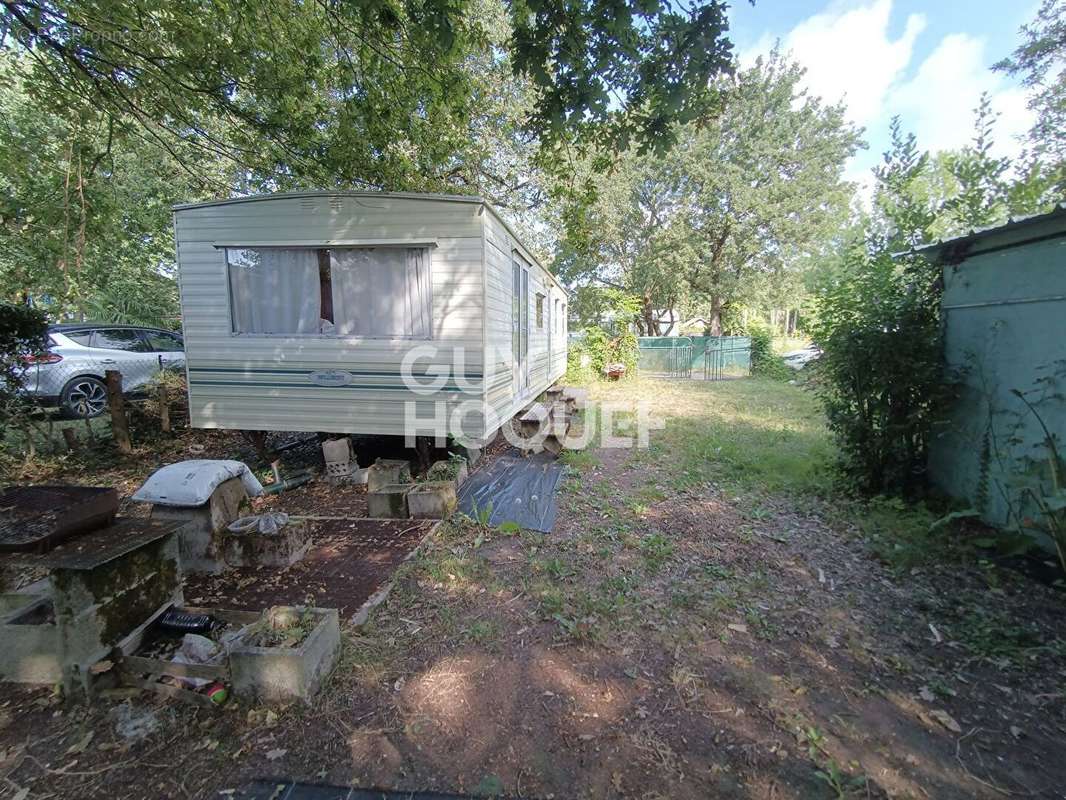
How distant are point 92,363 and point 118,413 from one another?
1.72 metres

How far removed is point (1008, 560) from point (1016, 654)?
1.25 m

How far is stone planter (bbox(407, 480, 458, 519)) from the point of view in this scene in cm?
432

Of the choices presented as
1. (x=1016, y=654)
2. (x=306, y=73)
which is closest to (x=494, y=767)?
(x=1016, y=654)

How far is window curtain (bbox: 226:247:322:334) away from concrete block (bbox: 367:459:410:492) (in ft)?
5.34

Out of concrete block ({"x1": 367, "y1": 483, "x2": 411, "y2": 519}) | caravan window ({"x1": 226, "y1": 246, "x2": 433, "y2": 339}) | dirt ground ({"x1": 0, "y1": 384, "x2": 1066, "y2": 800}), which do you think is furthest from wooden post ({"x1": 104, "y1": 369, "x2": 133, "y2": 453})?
dirt ground ({"x1": 0, "y1": 384, "x2": 1066, "y2": 800})

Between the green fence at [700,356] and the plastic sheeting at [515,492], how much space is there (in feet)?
41.7

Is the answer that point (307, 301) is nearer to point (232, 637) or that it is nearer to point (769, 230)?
point (232, 637)

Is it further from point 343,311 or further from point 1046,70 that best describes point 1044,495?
point 1046,70

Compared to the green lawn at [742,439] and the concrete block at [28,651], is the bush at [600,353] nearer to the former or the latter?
the green lawn at [742,439]

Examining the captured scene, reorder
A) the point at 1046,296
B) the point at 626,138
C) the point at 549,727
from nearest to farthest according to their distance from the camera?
the point at 549,727 < the point at 1046,296 < the point at 626,138

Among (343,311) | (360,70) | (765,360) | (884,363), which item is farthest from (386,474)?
(765,360)

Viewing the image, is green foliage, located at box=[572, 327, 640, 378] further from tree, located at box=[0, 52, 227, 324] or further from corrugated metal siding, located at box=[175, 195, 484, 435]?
corrugated metal siding, located at box=[175, 195, 484, 435]

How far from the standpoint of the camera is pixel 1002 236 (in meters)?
3.60

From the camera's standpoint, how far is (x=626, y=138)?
3861 mm
